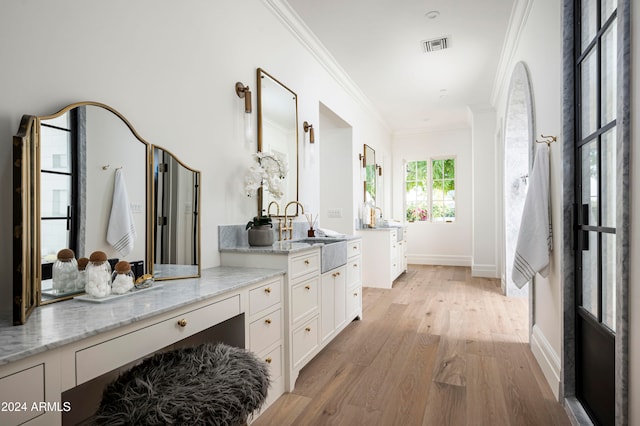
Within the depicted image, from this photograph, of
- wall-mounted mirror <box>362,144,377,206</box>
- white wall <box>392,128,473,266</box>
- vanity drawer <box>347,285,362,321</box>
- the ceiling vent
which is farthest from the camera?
white wall <box>392,128,473,266</box>

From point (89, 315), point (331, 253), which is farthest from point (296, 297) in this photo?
point (89, 315)

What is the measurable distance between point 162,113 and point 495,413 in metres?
2.36

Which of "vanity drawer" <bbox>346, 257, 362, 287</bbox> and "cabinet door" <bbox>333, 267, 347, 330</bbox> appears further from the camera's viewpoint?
"vanity drawer" <bbox>346, 257, 362, 287</bbox>

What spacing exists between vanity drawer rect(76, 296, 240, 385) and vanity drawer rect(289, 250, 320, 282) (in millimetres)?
617

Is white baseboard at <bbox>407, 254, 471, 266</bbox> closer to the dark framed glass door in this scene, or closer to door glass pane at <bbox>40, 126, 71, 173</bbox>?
the dark framed glass door

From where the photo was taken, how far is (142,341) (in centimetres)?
125

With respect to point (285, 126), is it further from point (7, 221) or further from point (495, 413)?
point (495, 413)

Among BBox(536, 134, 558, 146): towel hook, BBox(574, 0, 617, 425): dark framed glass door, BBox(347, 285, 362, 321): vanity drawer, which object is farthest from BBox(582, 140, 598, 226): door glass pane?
BBox(347, 285, 362, 321): vanity drawer

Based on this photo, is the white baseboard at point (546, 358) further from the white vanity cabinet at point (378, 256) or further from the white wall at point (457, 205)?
the white wall at point (457, 205)

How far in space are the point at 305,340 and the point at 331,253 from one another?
72cm

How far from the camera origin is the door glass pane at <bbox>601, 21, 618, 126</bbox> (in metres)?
1.50

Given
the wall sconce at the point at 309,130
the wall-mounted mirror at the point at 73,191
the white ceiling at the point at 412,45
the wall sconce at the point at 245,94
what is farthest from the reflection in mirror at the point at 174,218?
the white ceiling at the point at 412,45

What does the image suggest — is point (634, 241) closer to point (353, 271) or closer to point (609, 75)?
point (609, 75)

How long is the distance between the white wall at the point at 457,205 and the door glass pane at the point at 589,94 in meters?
5.50
